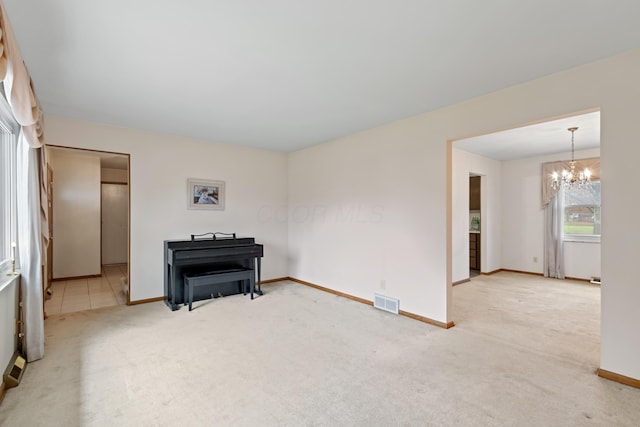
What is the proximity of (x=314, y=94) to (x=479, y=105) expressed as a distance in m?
1.65

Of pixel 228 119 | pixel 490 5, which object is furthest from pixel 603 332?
pixel 228 119

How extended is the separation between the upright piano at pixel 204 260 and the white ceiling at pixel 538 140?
12.1ft

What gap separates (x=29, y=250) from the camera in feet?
8.41

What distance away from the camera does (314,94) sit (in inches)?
117

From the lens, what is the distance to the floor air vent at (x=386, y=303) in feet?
12.4

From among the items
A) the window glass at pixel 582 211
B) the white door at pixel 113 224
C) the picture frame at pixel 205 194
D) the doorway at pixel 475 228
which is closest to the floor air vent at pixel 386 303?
the picture frame at pixel 205 194

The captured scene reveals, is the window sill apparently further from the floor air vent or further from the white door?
the white door

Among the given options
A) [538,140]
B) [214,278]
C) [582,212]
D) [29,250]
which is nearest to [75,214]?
[214,278]

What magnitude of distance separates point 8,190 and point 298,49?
275cm

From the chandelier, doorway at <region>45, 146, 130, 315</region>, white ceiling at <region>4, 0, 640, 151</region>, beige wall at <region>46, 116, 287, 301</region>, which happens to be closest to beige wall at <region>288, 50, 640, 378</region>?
white ceiling at <region>4, 0, 640, 151</region>

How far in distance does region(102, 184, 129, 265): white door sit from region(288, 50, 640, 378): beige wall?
4757mm

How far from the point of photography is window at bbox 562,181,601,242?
5.67 metres

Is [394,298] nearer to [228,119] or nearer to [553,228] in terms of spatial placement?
[228,119]

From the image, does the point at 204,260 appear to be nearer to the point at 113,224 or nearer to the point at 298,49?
the point at 298,49
